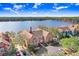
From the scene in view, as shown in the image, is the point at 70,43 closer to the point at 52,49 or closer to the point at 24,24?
the point at 52,49

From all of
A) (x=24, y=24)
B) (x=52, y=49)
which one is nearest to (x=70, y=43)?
(x=52, y=49)

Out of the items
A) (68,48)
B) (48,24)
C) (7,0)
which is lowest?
(68,48)

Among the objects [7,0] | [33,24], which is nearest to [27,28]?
[33,24]

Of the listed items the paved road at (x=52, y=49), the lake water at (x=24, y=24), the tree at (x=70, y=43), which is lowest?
the paved road at (x=52, y=49)

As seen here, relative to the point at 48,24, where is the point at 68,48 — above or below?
below

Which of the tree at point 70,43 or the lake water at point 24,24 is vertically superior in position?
the lake water at point 24,24

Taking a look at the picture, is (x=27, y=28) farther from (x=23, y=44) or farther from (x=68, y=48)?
(x=68, y=48)

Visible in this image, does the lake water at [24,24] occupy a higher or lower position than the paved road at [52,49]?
higher

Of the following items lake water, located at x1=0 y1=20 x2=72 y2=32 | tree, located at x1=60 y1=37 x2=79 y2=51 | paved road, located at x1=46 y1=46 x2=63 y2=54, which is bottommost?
paved road, located at x1=46 y1=46 x2=63 y2=54
